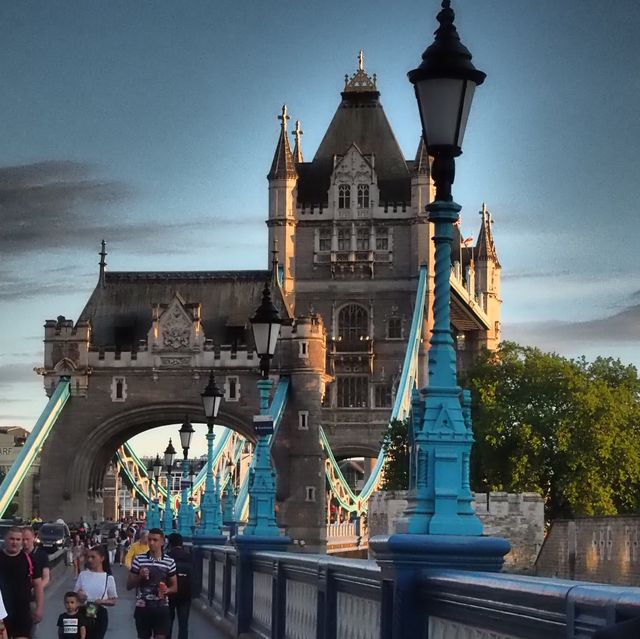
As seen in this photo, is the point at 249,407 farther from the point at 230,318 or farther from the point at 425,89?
the point at 425,89

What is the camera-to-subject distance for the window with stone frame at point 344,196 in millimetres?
98125

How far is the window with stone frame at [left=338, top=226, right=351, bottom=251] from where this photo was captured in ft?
315

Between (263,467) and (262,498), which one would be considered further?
(263,467)

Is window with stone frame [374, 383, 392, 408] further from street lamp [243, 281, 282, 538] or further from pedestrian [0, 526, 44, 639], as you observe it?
pedestrian [0, 526, 44, 639]

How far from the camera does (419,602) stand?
8875mm

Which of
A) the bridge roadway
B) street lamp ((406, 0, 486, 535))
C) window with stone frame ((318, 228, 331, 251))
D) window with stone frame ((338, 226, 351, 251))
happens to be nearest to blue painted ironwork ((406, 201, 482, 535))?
street lamp ((406, 0, 486, 535))

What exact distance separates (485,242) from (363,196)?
18.3 meters

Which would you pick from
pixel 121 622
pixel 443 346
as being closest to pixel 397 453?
pixel 121 622

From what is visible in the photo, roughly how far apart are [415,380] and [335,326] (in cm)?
512

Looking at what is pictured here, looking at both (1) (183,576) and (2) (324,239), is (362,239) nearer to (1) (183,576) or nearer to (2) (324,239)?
(2) (324,239)

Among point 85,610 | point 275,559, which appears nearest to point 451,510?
point 85,610

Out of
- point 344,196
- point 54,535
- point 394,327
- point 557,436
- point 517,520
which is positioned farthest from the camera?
point 344,196

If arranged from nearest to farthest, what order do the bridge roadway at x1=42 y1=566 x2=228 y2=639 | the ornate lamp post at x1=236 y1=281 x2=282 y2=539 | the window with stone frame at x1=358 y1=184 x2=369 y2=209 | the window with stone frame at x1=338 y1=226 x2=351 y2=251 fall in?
the ornate lamp post at x1=236 y1=281 x2=282 y2=539
the bridge roadway at x1=42 y1=566 x2=228 y2=639
the window with stone frame at x1=338 y1=226 x2=351 y2=251
the window with stone frame at x1=358 y1=184 x2=369 y2=209

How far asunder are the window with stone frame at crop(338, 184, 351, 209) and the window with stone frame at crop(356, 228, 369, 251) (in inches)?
89.1
